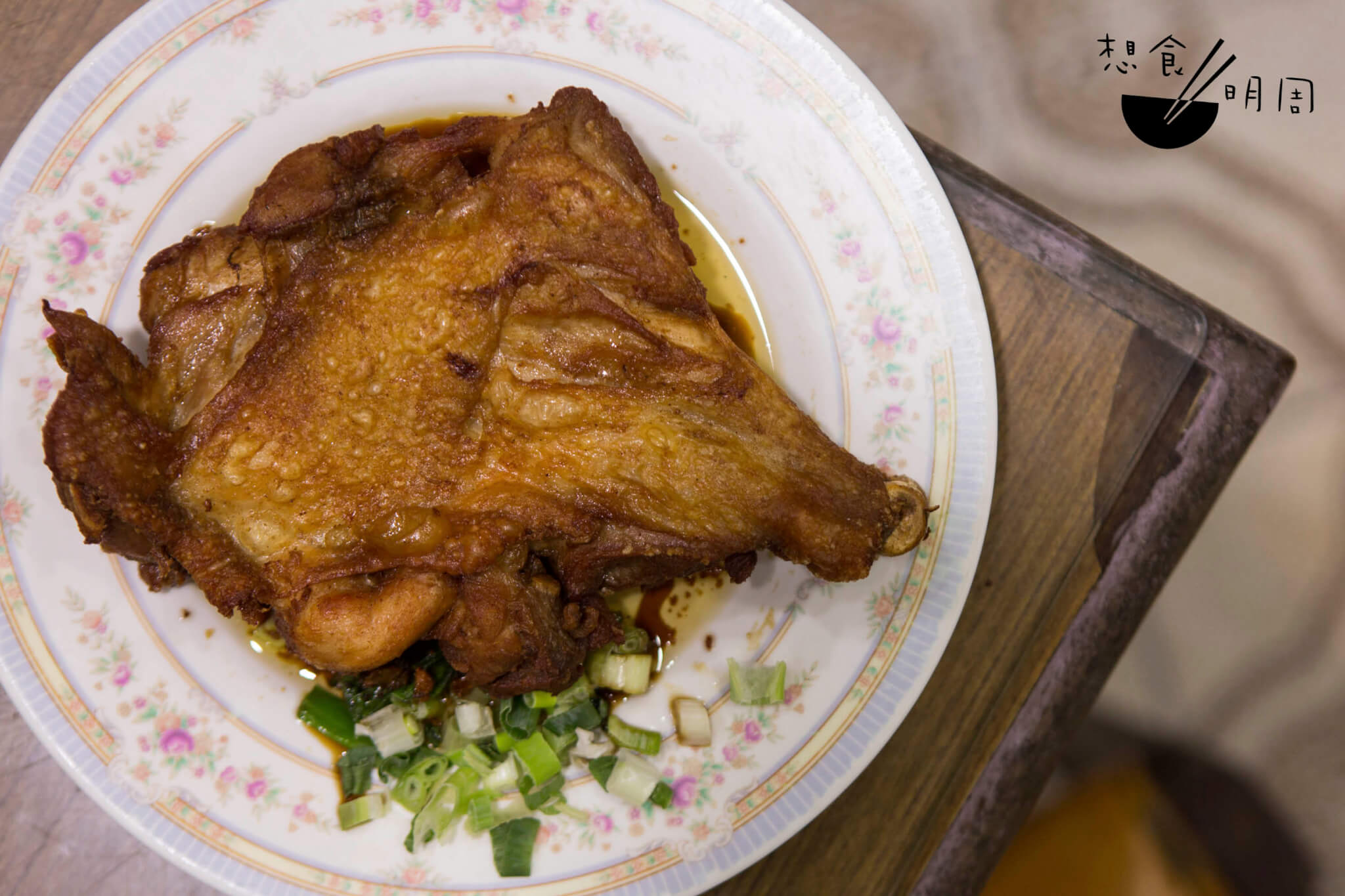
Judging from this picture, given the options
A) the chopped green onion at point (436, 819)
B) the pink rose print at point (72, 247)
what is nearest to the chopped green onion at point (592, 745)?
the chopped green onion at point (436, 819)

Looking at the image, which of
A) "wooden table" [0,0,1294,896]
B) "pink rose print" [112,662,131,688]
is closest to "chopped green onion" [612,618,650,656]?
"wooden table" [0,0,1294,896]

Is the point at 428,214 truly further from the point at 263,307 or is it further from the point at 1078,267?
the point at 1078,267

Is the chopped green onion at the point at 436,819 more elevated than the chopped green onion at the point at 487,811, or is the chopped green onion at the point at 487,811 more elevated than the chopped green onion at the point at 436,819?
the chopped green onion at the point at 487,811

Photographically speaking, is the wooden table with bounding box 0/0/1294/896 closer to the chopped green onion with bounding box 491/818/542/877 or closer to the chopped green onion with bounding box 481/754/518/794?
the chopped green onion with bounding box 491/818/542/877

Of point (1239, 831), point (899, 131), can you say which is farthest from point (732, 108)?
point (1239, 831)

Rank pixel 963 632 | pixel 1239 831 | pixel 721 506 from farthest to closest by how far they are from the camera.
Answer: pixel 1239 831 < pixel 963 632 < pixel 721 506

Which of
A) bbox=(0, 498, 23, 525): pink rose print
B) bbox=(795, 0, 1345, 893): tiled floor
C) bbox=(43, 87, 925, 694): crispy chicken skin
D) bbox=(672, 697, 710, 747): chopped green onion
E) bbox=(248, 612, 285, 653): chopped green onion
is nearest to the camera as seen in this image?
bbox=(43, 87, 925, 694): crispy chicken skin

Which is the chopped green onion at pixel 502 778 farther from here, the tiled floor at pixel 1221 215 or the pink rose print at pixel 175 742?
the tiled floor at pixel 1221 215
